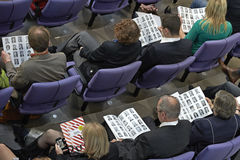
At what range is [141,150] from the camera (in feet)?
8.03

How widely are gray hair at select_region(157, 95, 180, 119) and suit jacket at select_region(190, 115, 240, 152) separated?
280mm

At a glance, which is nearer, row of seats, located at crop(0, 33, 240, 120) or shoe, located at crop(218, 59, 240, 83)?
row of seats, located at crop(0, 33, 240, 120)

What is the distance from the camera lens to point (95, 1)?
13.6 ft

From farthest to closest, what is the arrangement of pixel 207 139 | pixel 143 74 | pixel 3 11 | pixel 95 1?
pixel 95 1 → pixel 143 74 → pixel 3 11 → pixel 207 139

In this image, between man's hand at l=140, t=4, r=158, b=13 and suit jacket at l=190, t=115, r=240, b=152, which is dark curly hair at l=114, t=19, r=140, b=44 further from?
man's hand at l=140, t=4, r=158, b=13

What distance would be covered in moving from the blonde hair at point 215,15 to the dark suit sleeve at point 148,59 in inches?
27.5

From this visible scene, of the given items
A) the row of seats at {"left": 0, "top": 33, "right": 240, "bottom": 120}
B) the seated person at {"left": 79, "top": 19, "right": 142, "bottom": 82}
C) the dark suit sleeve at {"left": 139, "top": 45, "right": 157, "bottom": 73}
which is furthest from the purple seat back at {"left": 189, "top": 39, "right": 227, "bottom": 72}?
the seated person at {"left": 79, "top": 19, "right": 142, "bottom": 82}

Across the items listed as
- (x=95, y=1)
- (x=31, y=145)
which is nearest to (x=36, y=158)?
(x=31, y=145)

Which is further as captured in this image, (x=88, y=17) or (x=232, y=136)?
(x=88, y=17)

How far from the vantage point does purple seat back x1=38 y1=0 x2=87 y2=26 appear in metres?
3.61

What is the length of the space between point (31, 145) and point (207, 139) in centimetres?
137

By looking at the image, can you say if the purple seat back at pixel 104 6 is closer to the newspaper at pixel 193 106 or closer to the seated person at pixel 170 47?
the seated person at pixel 170 47

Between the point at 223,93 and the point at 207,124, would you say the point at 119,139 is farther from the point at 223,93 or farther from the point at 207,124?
the point at 223,93

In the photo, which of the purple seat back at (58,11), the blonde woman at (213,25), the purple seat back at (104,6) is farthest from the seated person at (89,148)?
the purple seat back at (104,6)
